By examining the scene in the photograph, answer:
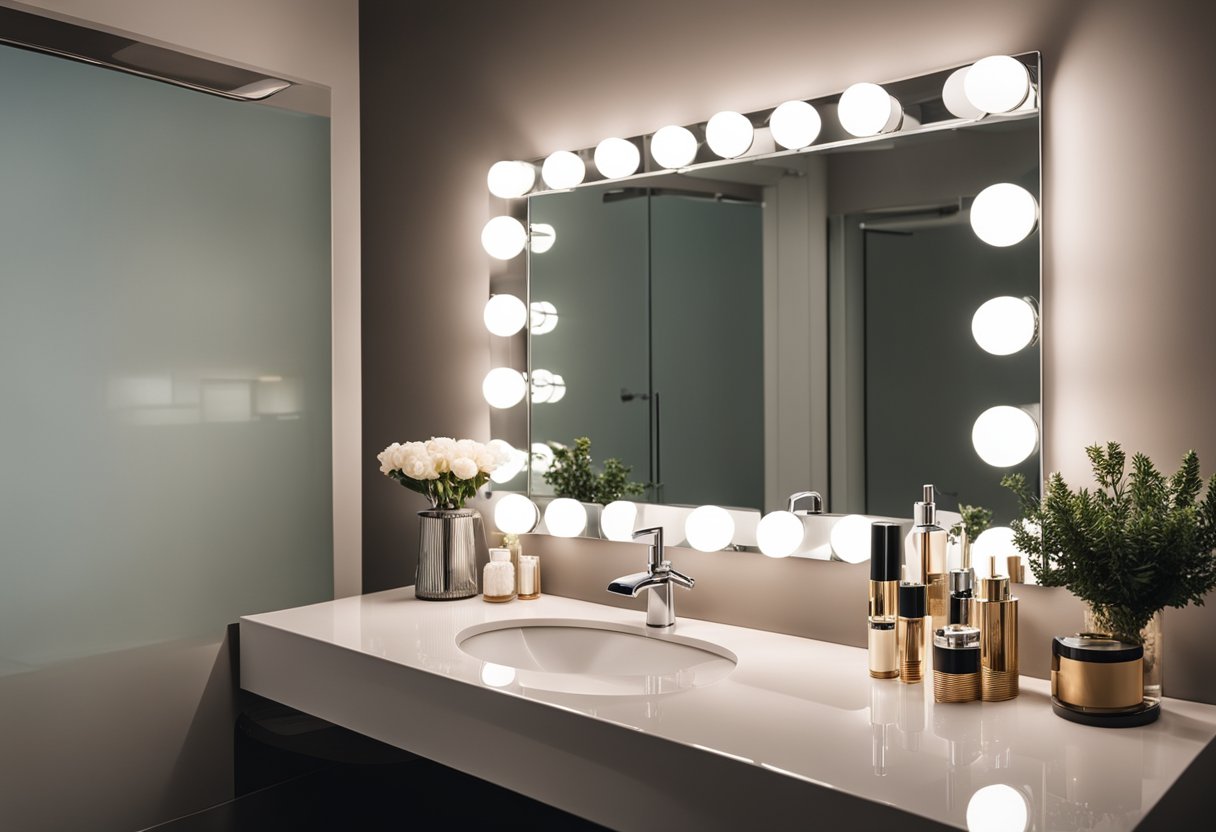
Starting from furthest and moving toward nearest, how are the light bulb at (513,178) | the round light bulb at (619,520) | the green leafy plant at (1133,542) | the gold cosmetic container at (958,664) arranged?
the light bulb at (513,178), the round light bulb at (619,520), the gold cosmetic container at (958,664), the green leafy plant at (1133,542)

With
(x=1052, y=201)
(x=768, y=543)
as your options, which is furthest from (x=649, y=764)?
(x=1052, y=201)

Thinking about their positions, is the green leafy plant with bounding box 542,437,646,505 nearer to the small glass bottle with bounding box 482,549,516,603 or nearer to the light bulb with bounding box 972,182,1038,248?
the small glass bottle with bounding box 482,549,516,603

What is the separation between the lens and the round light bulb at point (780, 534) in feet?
4.95

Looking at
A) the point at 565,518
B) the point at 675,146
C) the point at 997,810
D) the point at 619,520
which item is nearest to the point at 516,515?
the point at 565,518

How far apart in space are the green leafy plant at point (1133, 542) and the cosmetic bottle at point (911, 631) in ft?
0.53

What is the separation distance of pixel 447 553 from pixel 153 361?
0.68 metres

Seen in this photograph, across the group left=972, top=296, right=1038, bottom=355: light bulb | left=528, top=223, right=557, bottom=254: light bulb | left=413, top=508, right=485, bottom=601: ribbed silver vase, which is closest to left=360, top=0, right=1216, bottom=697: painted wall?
left=972, top=296, right=1038, bottom=355: light bulb

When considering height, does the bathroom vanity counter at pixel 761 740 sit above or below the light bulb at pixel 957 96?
below

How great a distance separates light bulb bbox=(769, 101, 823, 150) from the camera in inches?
58.1

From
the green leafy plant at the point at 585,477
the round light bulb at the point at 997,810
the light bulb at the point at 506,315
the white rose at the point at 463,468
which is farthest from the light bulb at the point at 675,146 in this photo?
the round light bulb at the point at 997,810

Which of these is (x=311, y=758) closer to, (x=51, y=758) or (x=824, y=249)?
(x=51, y=758)

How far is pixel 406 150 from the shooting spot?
2096mm

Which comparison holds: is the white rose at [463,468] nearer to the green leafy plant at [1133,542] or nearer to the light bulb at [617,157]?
the light bulb at [617,157]

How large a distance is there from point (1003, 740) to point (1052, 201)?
715 millimetres
